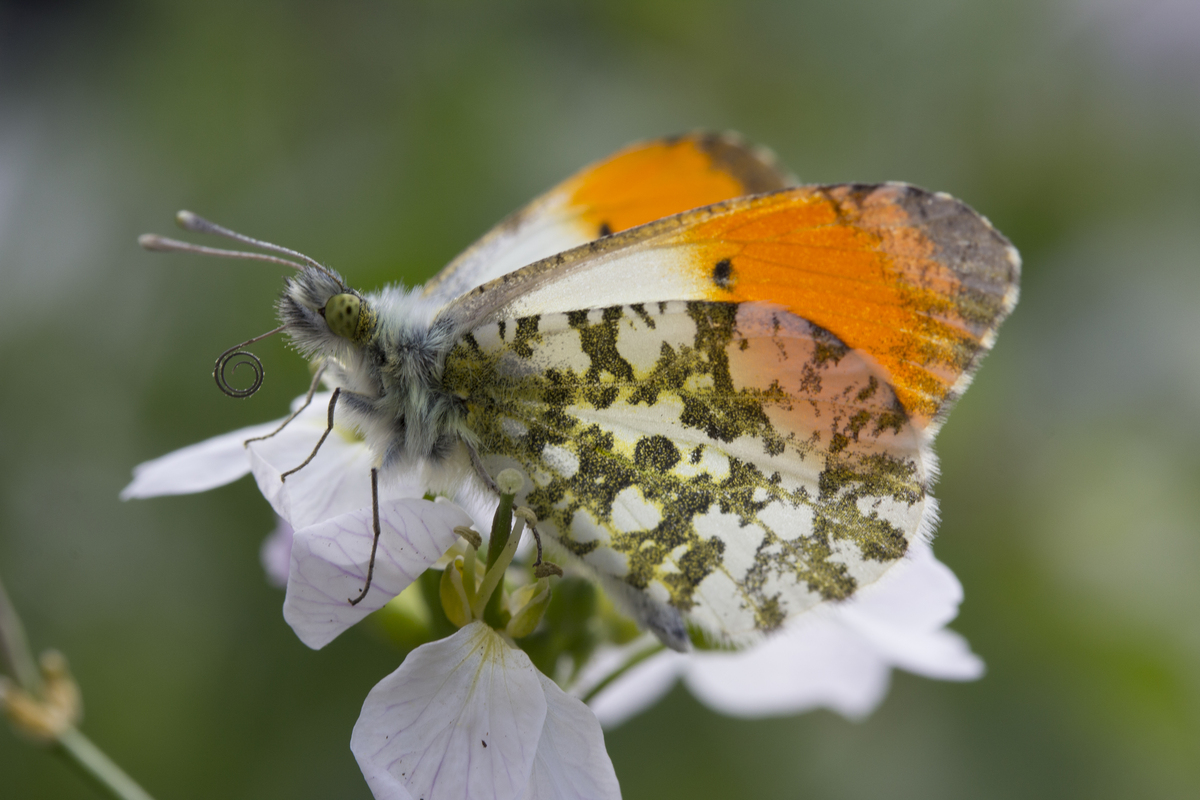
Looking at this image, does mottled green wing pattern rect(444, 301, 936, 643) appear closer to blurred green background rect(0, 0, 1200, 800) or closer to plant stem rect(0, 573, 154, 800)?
plant stem rect(0, 573, 154, 800)

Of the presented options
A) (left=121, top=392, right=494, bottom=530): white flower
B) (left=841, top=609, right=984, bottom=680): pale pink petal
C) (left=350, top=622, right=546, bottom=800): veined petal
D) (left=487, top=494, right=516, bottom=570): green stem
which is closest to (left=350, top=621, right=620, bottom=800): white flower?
(left=350, top=622, right=546, bottom=800): veined petal

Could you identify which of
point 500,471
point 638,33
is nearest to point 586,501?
point 500,471

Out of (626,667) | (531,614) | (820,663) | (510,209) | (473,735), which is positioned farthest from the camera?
(510,209)

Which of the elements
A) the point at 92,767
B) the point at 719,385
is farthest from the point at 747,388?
the point at 92,767

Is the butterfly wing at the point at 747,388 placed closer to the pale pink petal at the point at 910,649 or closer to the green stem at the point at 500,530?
the green stem at the point at 500,530

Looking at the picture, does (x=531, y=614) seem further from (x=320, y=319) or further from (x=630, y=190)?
(x=630, y=190)
